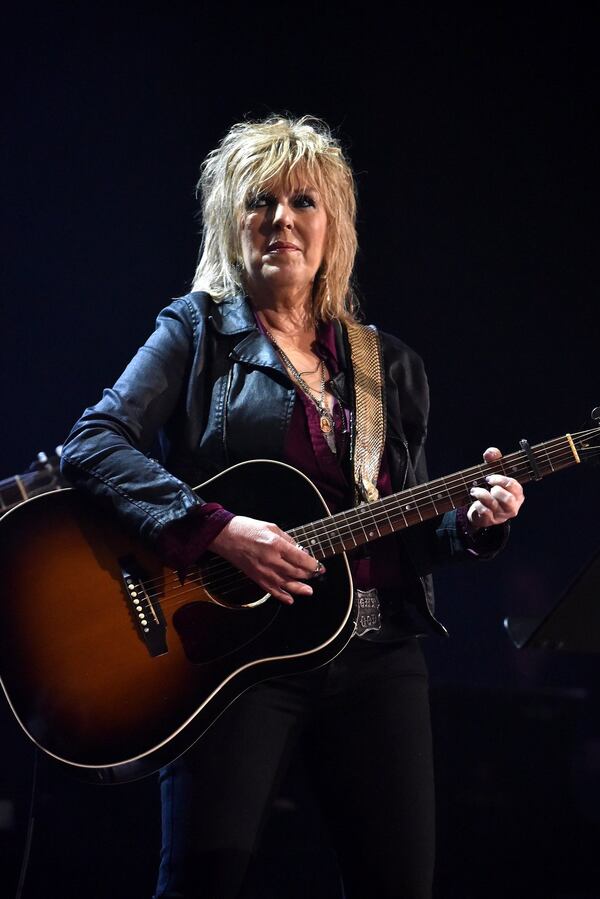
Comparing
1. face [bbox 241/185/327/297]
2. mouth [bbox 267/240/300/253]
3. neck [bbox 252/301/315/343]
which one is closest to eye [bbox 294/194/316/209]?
face [bbox 241/185/327/297]

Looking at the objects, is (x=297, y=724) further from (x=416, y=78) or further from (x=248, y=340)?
(x=416, y=78)

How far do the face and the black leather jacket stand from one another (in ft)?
0.40

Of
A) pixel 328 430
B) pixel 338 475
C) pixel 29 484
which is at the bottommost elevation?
pixel 338 475

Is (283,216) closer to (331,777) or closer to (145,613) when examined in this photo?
(145,613)

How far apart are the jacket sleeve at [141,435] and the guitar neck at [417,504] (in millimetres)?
317

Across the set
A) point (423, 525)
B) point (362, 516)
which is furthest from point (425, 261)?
point (362, 516)

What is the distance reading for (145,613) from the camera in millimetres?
1990

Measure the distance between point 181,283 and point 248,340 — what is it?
5.33 ft

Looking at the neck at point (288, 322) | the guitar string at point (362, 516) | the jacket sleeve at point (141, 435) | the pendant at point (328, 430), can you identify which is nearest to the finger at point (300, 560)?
the guitar string at point (362, 516)

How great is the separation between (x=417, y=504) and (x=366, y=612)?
302mm

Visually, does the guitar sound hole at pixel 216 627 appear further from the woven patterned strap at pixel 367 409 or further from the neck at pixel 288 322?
the neck at pixel 288 322

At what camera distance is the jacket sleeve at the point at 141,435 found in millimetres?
1981

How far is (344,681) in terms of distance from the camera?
2.06 meters

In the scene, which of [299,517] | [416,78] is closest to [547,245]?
[416,78]
